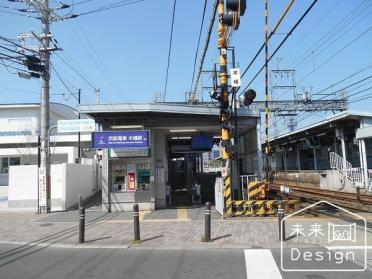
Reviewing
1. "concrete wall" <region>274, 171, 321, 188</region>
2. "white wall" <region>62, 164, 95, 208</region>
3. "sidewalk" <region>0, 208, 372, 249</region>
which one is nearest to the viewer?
"sidewalk" <region>0, 208, 372, 249</region>

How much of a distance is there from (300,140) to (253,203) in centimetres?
2711

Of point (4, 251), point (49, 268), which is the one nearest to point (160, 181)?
point (4, 251)

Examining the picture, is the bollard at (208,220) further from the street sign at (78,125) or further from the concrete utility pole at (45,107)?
the concrete utility pole at (45,107)

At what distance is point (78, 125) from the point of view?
1939 centimetres

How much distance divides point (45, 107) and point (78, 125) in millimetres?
2498

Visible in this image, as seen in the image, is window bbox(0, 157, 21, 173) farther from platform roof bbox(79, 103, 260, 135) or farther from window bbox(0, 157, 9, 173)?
platform roof bbox(79, 103, 260, 135)

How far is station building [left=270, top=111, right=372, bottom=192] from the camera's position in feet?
81.5

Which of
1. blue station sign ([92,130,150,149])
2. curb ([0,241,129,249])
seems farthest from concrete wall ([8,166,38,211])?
curb ([0,241,129,249])

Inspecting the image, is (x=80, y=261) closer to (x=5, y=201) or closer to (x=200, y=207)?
(x=200, y=207)

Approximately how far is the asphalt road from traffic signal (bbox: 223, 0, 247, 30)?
634 centimetres

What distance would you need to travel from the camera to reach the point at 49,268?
8.68 m

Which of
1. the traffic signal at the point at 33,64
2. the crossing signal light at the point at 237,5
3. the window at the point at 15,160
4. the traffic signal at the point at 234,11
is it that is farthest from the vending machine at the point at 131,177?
the window at the point at 15,160

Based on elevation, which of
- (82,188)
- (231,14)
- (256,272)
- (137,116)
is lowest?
(256,272)

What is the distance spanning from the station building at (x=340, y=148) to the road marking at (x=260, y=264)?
1487 cm
